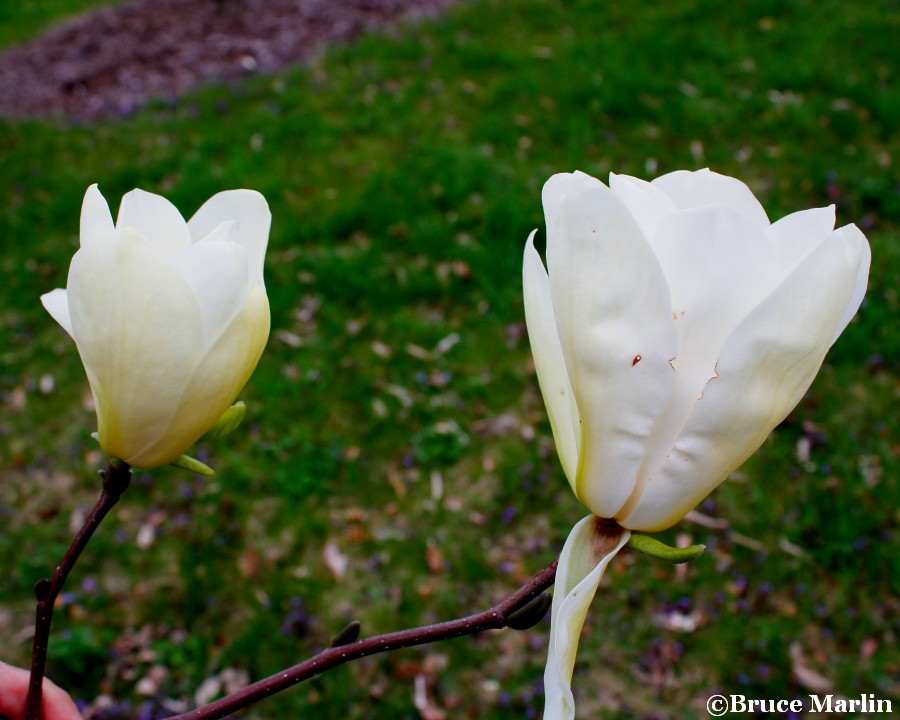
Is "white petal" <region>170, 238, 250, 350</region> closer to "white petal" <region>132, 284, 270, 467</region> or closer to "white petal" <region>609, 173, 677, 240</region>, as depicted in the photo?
"white petal" <region>132, 284, 270, 467</region>

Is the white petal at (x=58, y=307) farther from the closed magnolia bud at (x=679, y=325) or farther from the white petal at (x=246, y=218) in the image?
the closed magnolia bud at (x=679, y=325)

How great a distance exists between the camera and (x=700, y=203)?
0.64 meters

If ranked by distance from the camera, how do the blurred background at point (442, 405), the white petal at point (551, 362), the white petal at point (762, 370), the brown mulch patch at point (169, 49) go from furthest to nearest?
the brown mulch patch at point (169, 49)
the blurred background at point (442, 405)
the white petal at point (551, 362)
the white petal at point (762, 370)

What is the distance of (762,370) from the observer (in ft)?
1.83

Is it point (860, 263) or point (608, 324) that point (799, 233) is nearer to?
point (860, 263)

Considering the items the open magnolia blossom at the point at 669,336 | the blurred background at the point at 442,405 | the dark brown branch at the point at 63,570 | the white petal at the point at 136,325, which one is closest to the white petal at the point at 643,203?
the open magnolia blossom at the point at 669,336

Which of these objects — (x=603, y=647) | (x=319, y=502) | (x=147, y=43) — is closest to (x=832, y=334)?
(x=603, y=647)

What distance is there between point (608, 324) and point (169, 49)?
649 centimetres

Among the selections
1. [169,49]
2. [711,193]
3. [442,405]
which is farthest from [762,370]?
[169,49]

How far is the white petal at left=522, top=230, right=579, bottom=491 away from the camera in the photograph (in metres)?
0.65

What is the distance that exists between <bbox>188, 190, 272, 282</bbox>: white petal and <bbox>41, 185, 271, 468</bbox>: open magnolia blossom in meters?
0.03

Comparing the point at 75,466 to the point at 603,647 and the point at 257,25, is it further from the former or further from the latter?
the point at 257,25

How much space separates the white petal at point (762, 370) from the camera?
0.54 metres

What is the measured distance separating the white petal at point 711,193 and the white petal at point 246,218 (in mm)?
370
